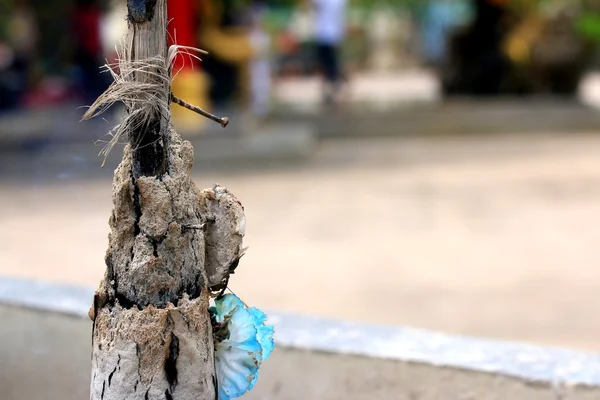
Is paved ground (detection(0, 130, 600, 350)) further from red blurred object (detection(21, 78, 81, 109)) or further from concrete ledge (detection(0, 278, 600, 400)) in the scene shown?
red blurred object (detection(21, 78, 81, 109))

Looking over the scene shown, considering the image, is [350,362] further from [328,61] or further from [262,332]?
[328,61]

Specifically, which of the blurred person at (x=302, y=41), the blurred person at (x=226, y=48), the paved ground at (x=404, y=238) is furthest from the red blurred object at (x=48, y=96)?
the blurred person at (x=302, y=41)

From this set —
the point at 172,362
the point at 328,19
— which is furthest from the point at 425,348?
the point at 328,19

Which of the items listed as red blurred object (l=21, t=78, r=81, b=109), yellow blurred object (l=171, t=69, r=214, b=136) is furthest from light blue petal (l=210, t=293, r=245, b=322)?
red blurred object (l=21, t=78, r=81, b=109)

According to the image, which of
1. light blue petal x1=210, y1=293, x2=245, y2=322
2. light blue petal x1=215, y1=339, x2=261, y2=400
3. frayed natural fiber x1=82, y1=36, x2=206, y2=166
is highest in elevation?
frayed natural fiber x1=82, y1=36, x2=206, y2=166

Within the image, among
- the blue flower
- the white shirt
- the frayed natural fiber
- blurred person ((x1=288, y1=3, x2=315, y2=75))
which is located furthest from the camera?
blurred person ((x1=288, y1=3, x2=315, y2=75))

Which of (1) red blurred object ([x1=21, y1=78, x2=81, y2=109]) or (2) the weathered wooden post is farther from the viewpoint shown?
(1) red blurred object ([x1=21, y1=78, x2=81, y2=109])

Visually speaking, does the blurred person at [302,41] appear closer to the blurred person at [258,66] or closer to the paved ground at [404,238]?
the blurred person at [258,66]

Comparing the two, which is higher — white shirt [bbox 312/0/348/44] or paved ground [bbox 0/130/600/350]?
white shirt [bbox 312/0/348/44]
